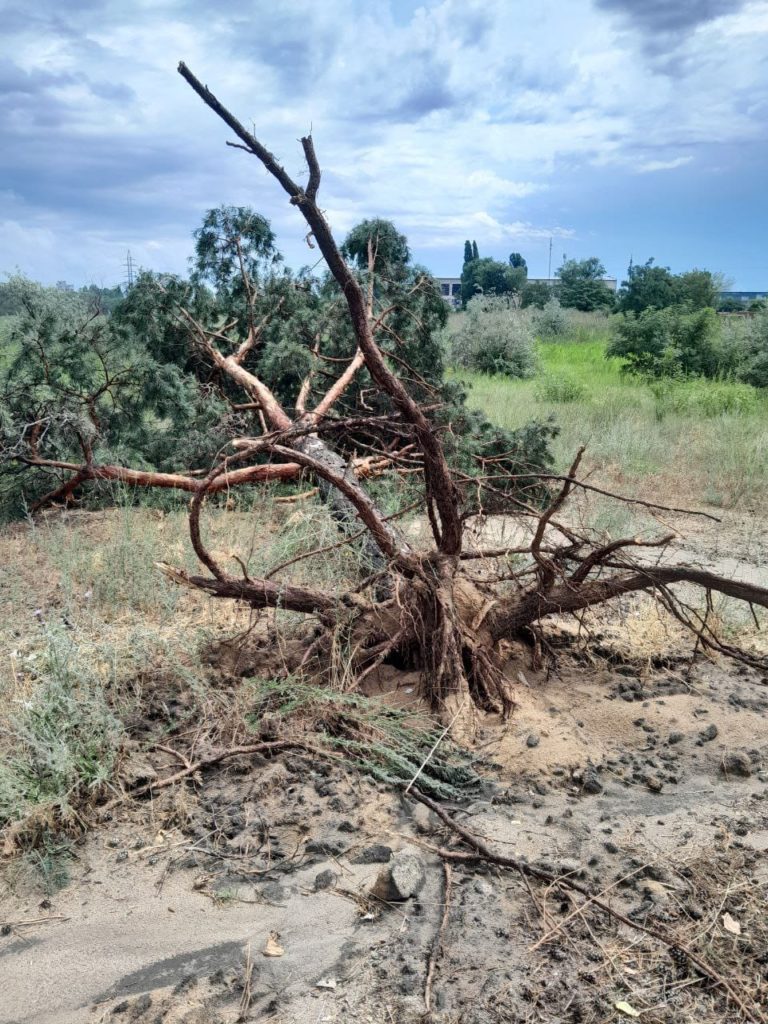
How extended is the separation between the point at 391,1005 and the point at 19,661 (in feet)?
7.95

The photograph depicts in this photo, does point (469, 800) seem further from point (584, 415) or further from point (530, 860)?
point (584, 415)

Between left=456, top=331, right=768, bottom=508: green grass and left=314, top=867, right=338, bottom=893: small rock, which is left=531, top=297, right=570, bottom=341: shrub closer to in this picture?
left=456, top=331, right=768, bottom=508: green grass

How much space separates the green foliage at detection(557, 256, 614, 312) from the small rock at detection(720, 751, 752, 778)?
32.7 metres

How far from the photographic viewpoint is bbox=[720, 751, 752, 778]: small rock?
3.36 meters

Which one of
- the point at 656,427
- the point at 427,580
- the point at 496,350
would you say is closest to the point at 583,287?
the point at 496,350

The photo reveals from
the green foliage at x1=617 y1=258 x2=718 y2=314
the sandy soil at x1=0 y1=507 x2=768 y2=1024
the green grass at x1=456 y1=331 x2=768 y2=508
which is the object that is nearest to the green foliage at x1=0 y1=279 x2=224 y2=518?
the green grass at x1=456 y1=331 x2=768 y2=508

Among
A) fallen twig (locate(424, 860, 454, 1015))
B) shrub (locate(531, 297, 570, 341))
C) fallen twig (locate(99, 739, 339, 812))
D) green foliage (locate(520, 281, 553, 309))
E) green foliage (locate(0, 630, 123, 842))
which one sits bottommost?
fallen twig (locate(424, 860, 454, 1015))

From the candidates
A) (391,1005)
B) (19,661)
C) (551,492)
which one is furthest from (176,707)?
(551,492)

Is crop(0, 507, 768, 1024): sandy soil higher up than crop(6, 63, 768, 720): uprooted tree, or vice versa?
crop(6, 63, 768, 720): uprooted tree

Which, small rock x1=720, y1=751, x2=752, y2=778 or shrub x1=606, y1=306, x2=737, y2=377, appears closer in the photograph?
small rock x1=720, y1=751, x2=752, y2=778

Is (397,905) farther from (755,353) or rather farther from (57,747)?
(755,353)

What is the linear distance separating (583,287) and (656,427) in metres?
27.8

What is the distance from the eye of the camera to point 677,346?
15633mm

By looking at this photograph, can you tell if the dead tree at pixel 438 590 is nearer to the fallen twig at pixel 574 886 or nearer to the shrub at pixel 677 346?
the fallen twig at pixel 574 886
